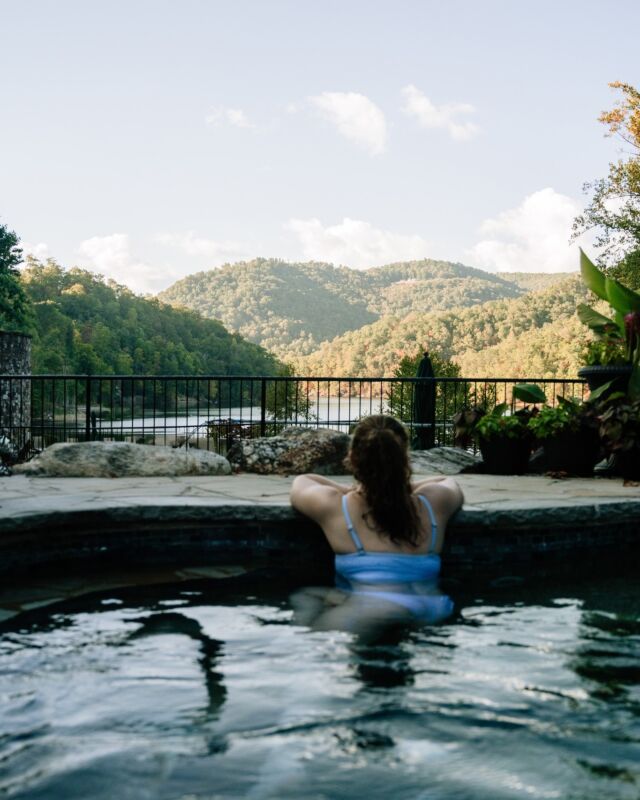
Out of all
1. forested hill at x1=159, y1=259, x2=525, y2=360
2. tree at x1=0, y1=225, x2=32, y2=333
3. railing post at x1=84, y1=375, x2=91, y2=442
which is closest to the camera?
railing post at x1=84, y1=375, x2=91, y2=442

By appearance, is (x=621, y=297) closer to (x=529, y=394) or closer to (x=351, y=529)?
(x=529, y=394)

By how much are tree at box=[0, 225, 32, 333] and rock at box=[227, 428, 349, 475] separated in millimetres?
21955

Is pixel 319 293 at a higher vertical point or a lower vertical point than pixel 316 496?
higher

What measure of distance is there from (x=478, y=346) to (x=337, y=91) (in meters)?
13.4

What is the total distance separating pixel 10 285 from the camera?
2781 cm

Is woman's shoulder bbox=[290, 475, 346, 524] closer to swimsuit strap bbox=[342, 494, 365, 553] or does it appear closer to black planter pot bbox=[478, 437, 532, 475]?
swimsuit strap bbox=[342, 494, 365, 553]

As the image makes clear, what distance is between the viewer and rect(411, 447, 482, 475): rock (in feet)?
24.7

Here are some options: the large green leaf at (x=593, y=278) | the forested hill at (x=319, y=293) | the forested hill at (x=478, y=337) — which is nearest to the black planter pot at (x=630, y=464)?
the large green leaf at (x=593, y=278)

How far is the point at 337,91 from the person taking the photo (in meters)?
27.8

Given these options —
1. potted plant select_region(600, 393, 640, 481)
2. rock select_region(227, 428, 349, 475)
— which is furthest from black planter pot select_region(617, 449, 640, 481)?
rock select_region(227, 428, 349, 475)

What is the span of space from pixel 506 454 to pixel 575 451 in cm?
60

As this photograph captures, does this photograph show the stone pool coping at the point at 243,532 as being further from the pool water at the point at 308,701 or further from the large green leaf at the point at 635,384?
the large green leaf at the point at 635,384

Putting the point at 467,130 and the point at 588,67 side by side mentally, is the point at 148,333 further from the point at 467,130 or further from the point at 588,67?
the point at 588,67

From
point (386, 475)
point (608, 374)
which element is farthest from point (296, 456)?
point (386, 475)
